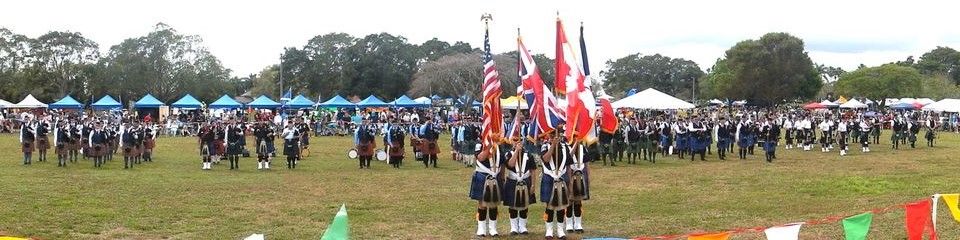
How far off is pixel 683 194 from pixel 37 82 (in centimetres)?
6544

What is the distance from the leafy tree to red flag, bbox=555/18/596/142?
240 ft

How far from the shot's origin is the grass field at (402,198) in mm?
13570

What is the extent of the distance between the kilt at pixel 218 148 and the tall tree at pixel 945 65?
342 feet

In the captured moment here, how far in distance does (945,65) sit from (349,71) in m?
77.7

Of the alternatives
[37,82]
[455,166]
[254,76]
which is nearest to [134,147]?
[455,166]

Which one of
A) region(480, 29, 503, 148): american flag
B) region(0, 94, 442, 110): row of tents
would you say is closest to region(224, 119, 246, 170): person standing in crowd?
region(480, 29, 503, 148): american flag

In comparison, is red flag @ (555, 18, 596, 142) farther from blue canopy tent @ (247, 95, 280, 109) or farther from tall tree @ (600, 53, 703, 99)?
tall tree @ (600, 53, 703, 99)

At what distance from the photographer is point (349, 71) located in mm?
78188

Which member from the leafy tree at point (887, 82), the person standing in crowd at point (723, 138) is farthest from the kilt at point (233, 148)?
the leafy tree at point (887, 82)

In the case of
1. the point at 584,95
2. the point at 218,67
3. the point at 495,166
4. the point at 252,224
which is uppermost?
the point at 218,67

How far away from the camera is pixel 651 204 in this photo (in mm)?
16906

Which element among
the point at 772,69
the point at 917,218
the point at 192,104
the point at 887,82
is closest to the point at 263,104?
the point at 192,104

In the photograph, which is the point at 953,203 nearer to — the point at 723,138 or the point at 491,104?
the point at 491,104

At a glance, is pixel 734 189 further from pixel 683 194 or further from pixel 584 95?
pixel 584 95
